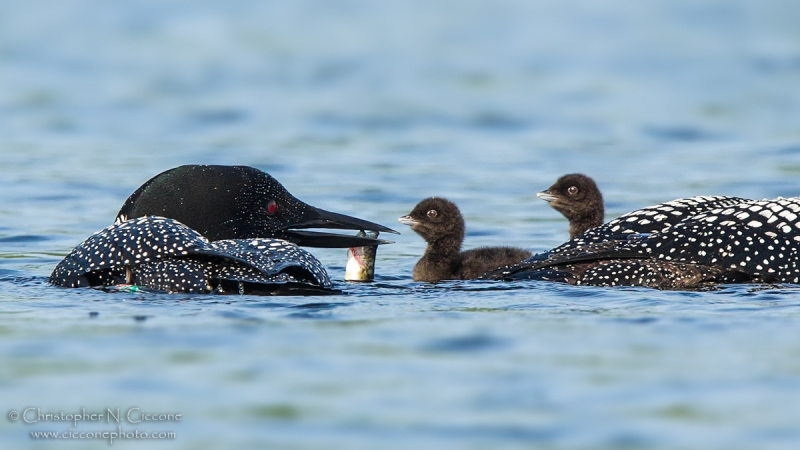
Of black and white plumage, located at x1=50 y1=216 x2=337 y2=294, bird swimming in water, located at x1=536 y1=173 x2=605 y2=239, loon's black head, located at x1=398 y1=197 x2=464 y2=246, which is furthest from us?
bird swimming in water, located at x1=536 y1=173 x2=605 y2=239

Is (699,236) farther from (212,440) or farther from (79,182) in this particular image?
(79,182)

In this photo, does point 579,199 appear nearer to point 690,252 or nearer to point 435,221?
point 435,221

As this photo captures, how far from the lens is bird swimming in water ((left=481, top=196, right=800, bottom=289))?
6258mm

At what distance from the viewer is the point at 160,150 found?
12.0 metres

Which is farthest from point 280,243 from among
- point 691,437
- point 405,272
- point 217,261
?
point 691,437

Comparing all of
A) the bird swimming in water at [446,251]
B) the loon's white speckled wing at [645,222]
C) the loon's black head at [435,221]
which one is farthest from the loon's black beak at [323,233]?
the loon's white speckled wing at [645,222]

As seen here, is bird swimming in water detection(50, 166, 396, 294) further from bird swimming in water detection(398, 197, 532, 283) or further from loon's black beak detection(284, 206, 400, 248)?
bird swimming in water detection(398, 197, 532, 283)

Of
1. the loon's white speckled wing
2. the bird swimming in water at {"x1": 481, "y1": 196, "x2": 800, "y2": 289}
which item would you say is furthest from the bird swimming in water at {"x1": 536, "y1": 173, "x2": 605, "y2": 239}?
the bird swimming in water at {"x1": 481, "y1": 196, "x2": 800, "y2": 289}

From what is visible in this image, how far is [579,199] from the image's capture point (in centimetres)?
763

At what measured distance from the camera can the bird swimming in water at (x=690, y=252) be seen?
6258 millimetres

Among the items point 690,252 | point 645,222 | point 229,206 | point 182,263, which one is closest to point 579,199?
point 645,222

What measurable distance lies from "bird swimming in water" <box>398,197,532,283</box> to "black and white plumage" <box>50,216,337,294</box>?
1374mm

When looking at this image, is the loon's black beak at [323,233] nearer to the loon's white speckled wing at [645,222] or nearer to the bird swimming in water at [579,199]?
the loon's white speckled wing at [645,222]

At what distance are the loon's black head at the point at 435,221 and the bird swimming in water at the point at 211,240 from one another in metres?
0.71
